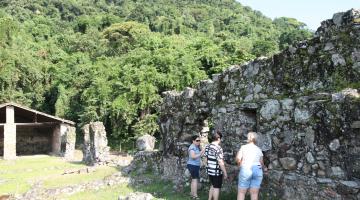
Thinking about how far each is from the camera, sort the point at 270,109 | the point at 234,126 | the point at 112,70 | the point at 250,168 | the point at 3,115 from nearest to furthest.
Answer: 1. the point at 250,168
2. the point at 270,109
3. the point at 234,126
4. the point at 3,115
5. the point at 112,70

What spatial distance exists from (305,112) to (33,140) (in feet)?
99.9

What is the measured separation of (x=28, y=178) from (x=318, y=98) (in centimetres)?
1411

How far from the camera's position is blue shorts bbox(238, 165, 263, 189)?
279 inches

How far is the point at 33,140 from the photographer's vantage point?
3378cm

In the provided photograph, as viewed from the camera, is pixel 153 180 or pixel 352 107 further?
pixel 153 180

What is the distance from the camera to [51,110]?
4203 centimetres

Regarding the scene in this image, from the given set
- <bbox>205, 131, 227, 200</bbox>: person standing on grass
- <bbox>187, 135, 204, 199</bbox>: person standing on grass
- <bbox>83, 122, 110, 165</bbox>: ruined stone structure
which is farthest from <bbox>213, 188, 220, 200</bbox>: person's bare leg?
<bbox>83, 122, 110, 165</bbox>: ruined stone structure

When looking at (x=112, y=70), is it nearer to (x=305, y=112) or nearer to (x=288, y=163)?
(x=288, y=163)

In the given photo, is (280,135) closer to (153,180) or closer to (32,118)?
(153,180)

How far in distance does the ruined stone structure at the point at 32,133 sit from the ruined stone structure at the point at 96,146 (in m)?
5.35

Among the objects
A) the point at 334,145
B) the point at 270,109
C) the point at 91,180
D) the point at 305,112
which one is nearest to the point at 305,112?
the point at 305,112

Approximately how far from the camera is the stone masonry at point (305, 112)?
21.5 ft

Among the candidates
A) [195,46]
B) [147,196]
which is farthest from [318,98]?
[195,46]

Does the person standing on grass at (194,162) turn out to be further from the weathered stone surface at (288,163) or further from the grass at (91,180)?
the weathered stone surface at (288,163)
